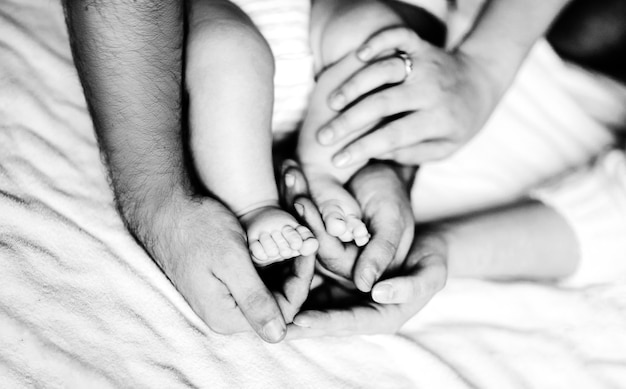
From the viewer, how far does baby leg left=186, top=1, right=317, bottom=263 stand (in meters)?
0.76

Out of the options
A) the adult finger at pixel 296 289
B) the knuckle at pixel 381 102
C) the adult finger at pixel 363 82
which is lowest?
the adult finger at pixel 296 289

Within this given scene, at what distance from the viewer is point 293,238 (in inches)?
27.1

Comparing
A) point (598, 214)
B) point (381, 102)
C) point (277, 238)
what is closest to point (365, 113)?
point (381, 102)

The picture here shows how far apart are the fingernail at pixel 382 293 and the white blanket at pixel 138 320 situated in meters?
0.09

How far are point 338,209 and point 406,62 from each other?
0.27 meters

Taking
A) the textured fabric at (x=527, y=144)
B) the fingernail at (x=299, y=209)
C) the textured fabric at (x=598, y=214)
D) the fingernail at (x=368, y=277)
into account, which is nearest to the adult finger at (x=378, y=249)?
the fingernail at (x=368, y=277)

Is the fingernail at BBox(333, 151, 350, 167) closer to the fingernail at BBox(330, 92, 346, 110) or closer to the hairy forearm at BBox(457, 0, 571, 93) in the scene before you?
the fingernail at BBox(330, 92, 346, 110)

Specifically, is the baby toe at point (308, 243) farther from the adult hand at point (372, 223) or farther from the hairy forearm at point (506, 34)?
the hairy forearm at point (506, 34)

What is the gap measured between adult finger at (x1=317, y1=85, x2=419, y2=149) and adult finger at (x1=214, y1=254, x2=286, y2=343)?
236 millimetres

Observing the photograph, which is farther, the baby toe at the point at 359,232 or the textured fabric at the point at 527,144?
the textured fabric at the point at 527,144

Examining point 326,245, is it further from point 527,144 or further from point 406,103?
point 527,144

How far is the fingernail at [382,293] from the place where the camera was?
0.70 metres

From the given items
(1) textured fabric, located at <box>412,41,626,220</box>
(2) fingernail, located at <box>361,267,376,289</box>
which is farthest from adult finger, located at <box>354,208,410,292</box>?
(1) textured fabric, located at <box>412,41,626,220</box>

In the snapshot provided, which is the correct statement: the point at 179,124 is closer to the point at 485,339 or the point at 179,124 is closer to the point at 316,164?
the point at 316,164
